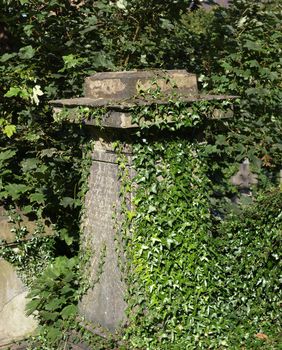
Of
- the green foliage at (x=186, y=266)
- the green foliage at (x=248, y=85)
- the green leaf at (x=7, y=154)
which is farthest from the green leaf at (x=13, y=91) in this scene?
the green foliage at (x=248, y=85)

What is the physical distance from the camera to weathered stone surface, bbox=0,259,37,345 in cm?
473

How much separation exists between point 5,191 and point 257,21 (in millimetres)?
3042

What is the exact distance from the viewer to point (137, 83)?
155 inches

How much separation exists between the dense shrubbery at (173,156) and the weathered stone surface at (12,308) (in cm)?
34

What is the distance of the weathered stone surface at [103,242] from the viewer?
4074 mm

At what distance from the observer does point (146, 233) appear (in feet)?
12.9

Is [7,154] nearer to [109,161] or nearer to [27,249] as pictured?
[27,249]

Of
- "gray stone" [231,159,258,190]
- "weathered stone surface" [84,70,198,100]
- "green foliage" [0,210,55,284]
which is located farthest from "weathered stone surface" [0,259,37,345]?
"gray stone" [231,159,258,190]

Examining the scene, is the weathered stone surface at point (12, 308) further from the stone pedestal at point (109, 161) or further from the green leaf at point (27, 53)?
the green leaf at point (27, 53)

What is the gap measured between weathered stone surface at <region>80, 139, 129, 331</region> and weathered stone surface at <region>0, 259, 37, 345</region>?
0.69 m

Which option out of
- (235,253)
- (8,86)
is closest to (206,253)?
(235,253)

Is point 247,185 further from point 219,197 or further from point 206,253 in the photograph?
point 206,253

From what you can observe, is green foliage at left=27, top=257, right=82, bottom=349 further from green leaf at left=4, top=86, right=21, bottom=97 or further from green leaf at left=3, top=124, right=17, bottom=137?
green leaf at left=4, top=86, right=21, bottom=97

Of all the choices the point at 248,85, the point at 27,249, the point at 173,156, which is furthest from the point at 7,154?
the point at 248,85
